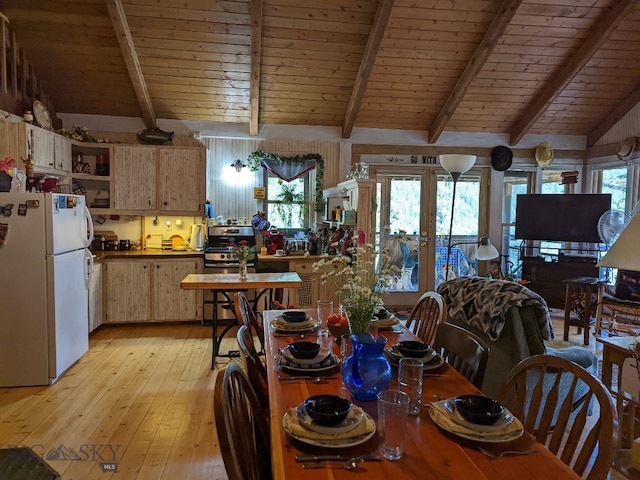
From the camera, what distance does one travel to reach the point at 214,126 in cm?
607

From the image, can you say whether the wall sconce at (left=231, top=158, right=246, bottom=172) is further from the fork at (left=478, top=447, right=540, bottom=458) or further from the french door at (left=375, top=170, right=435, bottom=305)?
the fork at (left=478, top=447, right=540, bottom=458)

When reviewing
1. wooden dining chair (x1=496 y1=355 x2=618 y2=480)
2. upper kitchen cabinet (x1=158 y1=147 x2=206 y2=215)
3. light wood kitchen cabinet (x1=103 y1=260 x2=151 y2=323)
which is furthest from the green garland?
wooden dining chair (x1=496 y1=355 x2=618 y2=480)

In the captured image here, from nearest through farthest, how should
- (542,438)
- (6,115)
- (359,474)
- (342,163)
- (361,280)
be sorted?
(359,474), (542,438), (361,280), (6,115), (342,163)

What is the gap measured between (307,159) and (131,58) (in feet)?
7.98

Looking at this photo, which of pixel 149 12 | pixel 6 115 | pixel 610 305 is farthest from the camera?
pixel 610 305

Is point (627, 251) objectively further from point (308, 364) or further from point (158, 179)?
point (158, 179)

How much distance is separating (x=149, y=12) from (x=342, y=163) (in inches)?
116

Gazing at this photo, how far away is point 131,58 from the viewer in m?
4.80

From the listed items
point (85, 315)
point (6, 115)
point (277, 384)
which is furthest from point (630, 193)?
point (6, 115)

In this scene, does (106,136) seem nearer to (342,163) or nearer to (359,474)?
(342,163)

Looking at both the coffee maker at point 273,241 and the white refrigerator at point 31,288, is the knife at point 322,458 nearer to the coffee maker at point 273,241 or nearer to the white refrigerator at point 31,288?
the white refrigerator at point 31,288

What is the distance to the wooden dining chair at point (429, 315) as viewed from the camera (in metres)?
2.56

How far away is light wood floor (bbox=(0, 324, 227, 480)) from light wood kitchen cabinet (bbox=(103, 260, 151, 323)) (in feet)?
2.40

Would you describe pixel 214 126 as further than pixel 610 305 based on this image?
Yes
